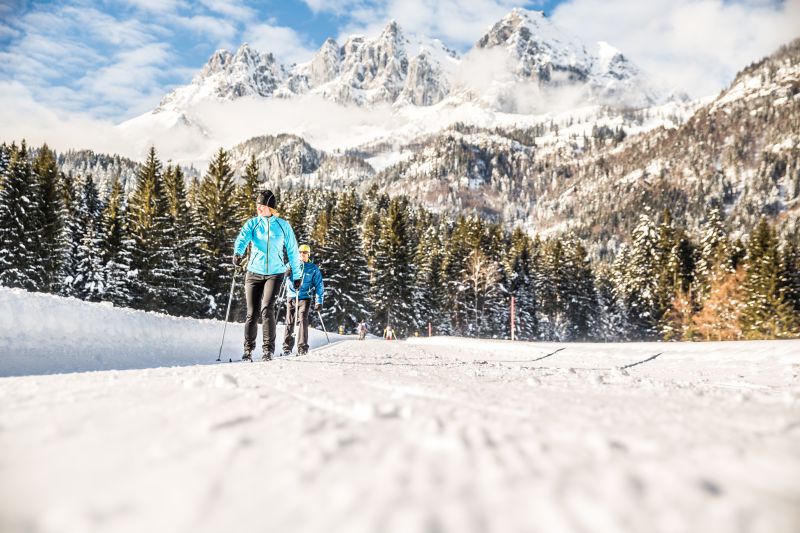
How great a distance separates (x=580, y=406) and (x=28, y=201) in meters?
38.2

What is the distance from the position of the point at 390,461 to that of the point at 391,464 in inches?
0.7

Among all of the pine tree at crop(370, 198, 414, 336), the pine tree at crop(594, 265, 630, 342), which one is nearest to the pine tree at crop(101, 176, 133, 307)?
the pine tree at crop(370, 198, 414, 336)

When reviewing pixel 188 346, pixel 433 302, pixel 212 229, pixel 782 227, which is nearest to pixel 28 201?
pixel 212 229

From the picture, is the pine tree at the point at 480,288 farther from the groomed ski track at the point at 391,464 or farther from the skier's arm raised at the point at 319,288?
the groomed ski track at the point at 391,464

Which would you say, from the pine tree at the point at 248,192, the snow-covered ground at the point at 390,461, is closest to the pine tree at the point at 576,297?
the pine tree at the point at 248,192

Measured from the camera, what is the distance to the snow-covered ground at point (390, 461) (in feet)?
2.88

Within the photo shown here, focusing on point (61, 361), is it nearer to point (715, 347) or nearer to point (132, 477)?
point (132, 477)

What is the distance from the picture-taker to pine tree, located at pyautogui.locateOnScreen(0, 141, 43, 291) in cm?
2814

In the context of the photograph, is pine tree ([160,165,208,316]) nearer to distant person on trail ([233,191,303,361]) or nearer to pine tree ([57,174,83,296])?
pine tree ([57,174,83,296])

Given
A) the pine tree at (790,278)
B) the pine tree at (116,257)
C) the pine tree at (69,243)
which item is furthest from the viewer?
the pine tree at (790,278)

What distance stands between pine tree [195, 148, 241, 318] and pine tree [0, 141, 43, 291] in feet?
33.8

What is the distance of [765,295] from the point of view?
33.3 meters

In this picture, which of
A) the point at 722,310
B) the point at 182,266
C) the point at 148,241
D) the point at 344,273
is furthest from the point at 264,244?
the point at 722,310

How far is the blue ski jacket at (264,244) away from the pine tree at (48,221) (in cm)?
3085
